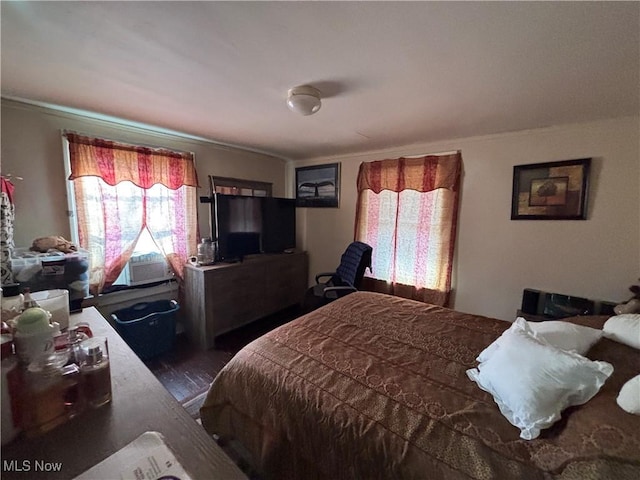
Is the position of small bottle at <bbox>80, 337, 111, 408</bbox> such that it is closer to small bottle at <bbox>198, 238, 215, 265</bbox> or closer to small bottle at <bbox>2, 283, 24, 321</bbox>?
small bottle at <bbox>2, 283, 24, 321</bbox>

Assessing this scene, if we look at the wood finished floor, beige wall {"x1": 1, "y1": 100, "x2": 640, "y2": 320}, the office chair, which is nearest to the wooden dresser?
the wood finished floor

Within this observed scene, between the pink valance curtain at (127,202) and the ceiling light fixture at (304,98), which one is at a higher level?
the ceiling light fixture at (304,98)

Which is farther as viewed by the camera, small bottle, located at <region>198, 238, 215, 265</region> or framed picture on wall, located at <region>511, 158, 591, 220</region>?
small bottle, located at <region>198, 238, 215, 265</region>

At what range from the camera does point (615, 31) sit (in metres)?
1.06

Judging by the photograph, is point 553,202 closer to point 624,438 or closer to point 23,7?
point 624,438

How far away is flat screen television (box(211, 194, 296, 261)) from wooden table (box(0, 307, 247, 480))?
2166 millimetres

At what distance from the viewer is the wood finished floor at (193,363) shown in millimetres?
2096

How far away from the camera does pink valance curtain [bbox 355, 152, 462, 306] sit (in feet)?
9.28

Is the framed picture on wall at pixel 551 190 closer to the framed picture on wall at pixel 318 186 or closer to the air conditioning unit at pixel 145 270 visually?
the framed picture on wall at pixel 318 186

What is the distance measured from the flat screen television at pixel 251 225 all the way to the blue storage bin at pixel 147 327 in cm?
80

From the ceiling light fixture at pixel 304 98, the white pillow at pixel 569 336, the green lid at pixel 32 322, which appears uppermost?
the ceiling light fixture at pixel 304 98

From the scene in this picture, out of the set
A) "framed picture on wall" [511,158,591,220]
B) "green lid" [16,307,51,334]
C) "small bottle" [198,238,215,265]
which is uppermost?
"framed picture on wall" [511,158,591,220]

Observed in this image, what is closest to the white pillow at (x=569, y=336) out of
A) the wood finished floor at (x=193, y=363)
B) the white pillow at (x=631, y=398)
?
the white pillow at (x=631, y=398)

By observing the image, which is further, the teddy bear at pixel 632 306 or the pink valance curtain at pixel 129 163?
the pink valance curtain at pixel 129 163
